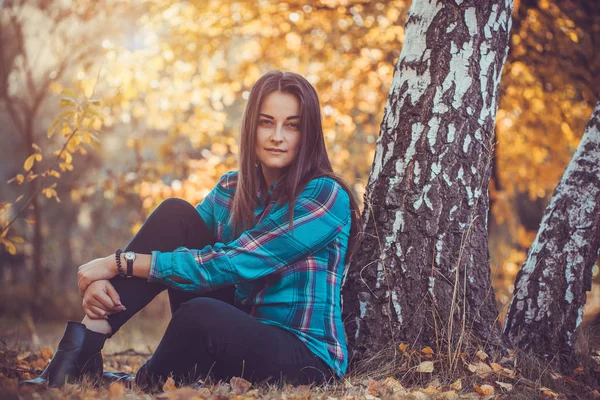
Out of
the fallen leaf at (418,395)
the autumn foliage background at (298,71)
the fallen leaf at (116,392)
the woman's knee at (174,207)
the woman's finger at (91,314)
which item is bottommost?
the fallen leaf at (418,395)

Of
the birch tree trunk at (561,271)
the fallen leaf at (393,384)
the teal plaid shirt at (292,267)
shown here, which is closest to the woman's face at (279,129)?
the teal plaid shirt at (292,267)

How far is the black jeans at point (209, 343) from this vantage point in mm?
2209

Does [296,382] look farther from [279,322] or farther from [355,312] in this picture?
[355,312]

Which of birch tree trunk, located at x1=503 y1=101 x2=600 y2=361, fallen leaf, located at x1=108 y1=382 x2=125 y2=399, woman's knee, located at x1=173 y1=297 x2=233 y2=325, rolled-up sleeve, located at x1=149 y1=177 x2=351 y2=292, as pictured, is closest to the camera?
fallen leaf, located at x1=108 y1=382 x2=125 y2=399

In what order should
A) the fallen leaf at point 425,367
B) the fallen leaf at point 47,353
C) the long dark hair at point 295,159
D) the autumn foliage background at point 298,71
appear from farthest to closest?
the autumn foliage background at point 298,71 → the fallen leaf at point 47,353 → the long dark hair at point 295,159 → the fallen leaf at point 425,367

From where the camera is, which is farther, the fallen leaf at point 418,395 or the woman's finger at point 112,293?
the woman's finger at point 112,293

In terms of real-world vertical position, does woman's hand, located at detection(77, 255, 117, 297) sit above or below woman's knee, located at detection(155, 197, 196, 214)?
below

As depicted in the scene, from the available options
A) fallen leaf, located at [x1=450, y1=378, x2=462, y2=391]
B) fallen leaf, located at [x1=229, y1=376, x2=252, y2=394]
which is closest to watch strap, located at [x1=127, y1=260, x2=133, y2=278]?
fallen leaf, located at [x1=229, y1=376, x2=252, y2=394]

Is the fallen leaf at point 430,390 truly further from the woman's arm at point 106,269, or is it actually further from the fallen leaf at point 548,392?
the woman's arm at point 106,269

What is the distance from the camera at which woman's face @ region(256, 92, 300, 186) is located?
2568 mm

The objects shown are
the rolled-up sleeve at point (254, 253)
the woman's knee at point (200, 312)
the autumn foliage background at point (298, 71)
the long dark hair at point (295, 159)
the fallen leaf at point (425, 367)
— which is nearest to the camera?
the woman's knee at point (200, 312)

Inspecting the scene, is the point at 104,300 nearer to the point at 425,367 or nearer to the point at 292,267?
the point at 292,267

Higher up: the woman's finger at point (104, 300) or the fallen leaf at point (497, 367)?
the woman's finger at point (104, 300)

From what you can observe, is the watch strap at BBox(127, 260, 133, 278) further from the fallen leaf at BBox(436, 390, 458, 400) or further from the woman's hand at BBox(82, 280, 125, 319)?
the fallen leaf at BBox(436, 390, 458, 400)
